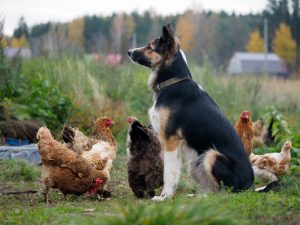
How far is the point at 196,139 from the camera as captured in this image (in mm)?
8016

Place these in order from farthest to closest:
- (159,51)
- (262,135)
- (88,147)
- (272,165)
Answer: (262,135), (272,165), (88,147), (159,51)

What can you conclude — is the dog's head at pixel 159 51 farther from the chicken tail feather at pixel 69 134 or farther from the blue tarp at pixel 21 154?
the blue tarp at pixel 21 154

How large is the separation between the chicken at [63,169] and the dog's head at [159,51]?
1744 mm

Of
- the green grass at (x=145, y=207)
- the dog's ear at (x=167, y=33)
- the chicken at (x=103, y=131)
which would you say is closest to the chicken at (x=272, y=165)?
the green grass at (x=145, y=207)

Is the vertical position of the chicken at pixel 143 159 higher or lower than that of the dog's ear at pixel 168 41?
lower

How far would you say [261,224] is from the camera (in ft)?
18.5

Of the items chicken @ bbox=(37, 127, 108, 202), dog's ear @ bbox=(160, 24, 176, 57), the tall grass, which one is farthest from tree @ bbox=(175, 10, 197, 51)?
chicken @ bbox=(37, 127, 108, 202)

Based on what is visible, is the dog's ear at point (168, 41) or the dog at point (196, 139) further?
the dog's ear at point (168, 41)

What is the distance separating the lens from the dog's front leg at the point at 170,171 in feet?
26.3

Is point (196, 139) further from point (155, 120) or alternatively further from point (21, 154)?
point (21, 154)

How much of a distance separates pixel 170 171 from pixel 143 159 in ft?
1.38

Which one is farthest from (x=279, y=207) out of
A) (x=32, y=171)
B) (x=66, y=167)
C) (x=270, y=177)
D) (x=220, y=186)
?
(x=32, y=171)

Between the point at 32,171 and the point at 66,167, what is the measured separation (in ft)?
7.39

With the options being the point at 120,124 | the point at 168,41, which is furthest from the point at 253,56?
the point at 168,41
